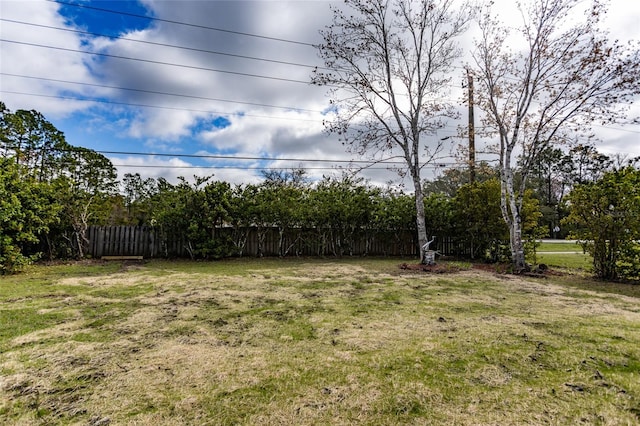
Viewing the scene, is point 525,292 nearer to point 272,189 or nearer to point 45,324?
point 45,324

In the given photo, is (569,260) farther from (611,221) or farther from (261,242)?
(261,242)

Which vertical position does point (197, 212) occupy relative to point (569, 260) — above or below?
above

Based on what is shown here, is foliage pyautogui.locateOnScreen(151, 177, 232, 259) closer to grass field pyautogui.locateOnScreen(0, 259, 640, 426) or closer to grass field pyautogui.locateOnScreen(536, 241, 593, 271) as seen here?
grass field pyautogui.locateOnScreen(0, 259, 640, 426)

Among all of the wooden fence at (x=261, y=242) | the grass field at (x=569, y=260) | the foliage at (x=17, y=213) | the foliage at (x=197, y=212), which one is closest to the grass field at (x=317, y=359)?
the foliage at (x=17, y=213)

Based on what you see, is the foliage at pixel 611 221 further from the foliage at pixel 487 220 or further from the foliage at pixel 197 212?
the foliage at pixel 197 212

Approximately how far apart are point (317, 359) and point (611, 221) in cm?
696

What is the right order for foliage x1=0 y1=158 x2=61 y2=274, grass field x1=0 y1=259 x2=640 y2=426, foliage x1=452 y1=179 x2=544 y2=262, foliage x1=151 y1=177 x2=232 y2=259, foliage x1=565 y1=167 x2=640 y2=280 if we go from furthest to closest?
foliage x1=151 y1=177 x2=232 y2=259 < foliage x1=452 y1=179 x2=544 y2=262 < foliage x1=0 y1=158 x2=61 y2=274 < foliage x1=565 y1=167 x2=640 y2=280 < grass field x1=0 y1=259 x2=640 y2=426

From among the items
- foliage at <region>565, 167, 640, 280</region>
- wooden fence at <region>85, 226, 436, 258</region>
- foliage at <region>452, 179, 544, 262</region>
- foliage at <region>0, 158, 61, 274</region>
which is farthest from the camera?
wooden fence at <region>85, 226, 436, 258</region>

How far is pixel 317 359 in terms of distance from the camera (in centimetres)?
241

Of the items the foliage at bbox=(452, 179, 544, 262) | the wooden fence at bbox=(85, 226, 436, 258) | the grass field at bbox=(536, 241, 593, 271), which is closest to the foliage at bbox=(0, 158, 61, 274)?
the wooden fence at bbox=(85, 226, 436, 258)

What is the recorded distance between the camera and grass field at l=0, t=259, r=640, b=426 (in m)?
1.72

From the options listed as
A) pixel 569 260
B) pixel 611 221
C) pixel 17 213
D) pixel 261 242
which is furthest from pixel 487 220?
pixel 17 213

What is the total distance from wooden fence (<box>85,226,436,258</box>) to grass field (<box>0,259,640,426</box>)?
238 inches

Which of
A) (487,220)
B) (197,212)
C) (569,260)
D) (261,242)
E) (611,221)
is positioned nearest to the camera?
(611,221)
